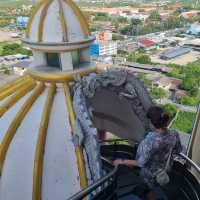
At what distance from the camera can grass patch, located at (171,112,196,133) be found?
3238 cm

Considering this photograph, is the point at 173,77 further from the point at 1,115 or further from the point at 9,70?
the point at 1,115

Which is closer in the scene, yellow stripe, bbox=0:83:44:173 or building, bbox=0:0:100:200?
building, bbox=0:0:100:200

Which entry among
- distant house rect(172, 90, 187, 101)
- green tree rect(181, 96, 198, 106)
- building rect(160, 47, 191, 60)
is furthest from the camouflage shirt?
building rect(160, 47, 191, 60)

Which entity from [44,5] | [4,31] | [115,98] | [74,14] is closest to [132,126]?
[115,98]

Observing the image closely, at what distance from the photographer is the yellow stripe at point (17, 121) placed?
21.1 ft

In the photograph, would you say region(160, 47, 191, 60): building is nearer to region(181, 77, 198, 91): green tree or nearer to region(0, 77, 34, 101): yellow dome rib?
region(181, 77, 198, 91): green tree

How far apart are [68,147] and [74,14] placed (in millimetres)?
3371

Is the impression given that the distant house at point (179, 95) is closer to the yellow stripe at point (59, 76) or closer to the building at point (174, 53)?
the building at point (174, 53)

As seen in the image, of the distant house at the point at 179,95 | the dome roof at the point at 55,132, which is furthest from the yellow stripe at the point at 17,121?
the distant house at the point at 179,95

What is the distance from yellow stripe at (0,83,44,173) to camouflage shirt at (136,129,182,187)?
113 inches

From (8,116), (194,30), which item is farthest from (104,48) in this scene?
(8,116)

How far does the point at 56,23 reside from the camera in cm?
723

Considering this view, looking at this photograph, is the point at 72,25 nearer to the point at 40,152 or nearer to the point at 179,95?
the point at 40,152

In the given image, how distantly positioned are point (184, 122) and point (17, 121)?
29726 mm
